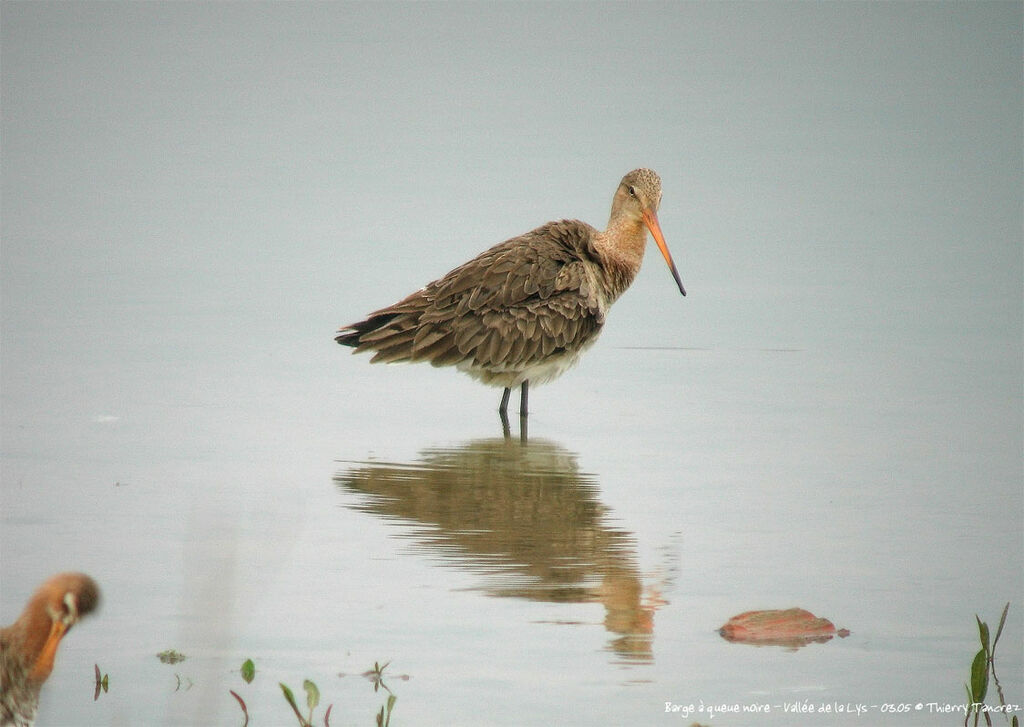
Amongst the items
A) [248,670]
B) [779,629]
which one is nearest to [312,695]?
[248,670]

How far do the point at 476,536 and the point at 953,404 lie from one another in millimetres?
4341

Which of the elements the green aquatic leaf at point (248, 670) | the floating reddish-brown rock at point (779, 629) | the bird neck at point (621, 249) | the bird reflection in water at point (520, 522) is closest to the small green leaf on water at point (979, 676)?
the floating reddish-brown rock at point (779, 629)

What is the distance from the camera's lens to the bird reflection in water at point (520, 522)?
509cm

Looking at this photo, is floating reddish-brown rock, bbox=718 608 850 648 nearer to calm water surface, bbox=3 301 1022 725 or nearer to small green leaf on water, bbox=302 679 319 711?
calm water surface, bbox=3 301 1022 725

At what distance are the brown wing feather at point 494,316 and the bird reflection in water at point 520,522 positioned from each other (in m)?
0.71

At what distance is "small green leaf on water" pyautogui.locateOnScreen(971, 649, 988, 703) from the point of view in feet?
12.9

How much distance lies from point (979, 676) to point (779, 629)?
3.06 ft

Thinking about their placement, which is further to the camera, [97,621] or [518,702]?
[97,621]

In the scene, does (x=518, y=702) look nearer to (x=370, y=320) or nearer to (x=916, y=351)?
(x=370, y=320)

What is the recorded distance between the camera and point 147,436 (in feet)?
25.4

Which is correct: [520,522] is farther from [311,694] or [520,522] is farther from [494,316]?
[494,316]

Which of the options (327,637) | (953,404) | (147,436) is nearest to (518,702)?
(327,637)

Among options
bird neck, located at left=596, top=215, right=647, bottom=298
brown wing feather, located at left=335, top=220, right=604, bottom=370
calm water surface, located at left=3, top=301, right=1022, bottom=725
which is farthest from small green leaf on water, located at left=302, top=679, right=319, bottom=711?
bird neck, located at left=596, top=215, right=647, bottom=298

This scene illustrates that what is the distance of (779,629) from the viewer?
4.78 m
